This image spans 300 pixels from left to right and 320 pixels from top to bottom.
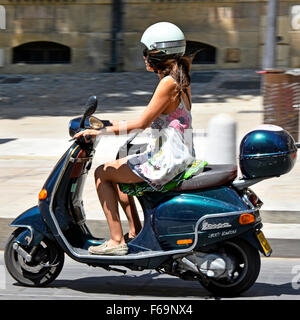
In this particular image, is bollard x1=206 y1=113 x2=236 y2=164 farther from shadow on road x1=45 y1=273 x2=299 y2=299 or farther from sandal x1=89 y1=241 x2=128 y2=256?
sandal x1=89 y1=241 x2=128 y2=256

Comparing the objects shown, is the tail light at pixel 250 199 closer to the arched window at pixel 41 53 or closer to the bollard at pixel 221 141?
the bollard at pixel 221 141

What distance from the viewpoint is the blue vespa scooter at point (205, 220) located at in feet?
15.9

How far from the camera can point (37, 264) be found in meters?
5.33

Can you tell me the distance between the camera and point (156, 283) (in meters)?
5.48

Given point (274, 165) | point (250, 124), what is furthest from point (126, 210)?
point (250, 124)

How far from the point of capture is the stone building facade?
1786cm

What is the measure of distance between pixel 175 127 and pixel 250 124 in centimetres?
771

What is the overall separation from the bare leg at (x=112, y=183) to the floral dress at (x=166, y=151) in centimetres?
5

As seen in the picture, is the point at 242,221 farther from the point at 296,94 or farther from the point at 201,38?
the point at 201,38

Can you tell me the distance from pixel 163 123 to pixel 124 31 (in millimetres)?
13558

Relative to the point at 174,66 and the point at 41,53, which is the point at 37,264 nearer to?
the point at 174,66

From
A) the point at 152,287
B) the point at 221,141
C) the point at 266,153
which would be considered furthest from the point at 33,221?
the point at 221,141

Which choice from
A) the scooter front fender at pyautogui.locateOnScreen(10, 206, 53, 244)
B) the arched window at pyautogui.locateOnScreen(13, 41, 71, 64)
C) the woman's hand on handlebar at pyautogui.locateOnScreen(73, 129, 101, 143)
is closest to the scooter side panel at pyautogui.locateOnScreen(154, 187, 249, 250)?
the woman's hand on handlebar at pyautogui.locateOnScreen(73, 129, 101, 143)

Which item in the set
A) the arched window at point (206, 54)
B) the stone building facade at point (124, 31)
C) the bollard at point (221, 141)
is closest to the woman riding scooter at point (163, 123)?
the bollard at point (221, 141)
